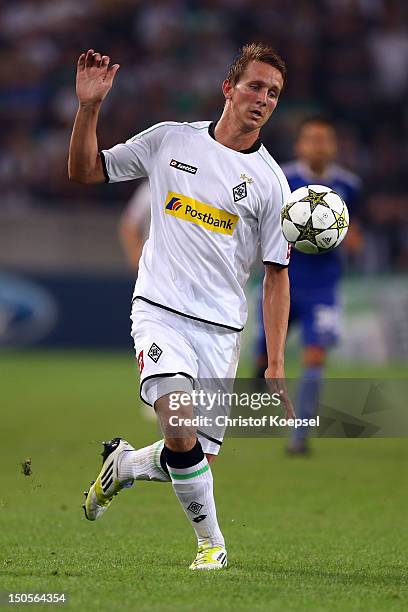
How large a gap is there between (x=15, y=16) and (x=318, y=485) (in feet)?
50.4

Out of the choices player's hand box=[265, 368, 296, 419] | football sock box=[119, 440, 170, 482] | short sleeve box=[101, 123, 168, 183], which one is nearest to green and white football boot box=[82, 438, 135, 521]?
football sock box=[119, 440, 170, 482]

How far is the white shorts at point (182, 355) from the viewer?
498 centimetres

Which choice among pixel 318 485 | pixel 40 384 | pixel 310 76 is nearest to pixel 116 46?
pixel 310 76

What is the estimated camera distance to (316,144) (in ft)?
30.9

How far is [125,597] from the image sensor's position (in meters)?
4.23

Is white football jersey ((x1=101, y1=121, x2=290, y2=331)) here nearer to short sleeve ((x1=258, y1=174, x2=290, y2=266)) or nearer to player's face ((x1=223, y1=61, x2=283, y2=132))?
short sleeve ((x1=258, y1=174, x2=290, y2=266))

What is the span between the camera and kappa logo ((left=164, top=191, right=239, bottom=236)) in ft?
17.1

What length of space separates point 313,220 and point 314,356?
14.7ft

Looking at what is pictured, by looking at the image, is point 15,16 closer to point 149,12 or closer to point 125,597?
point 149,12

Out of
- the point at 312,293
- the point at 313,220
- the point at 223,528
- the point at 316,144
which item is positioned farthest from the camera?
the point at 312,293

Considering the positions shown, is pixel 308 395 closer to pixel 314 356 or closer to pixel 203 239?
pixel 314 356

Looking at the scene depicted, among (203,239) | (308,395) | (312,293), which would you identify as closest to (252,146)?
(203,239)

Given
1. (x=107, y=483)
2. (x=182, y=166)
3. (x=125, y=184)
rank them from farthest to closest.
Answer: (x=125, y=184) < (x=107, y=483) < (x=182, y=166)

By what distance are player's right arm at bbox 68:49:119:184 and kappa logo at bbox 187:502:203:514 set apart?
1497 millimetres
